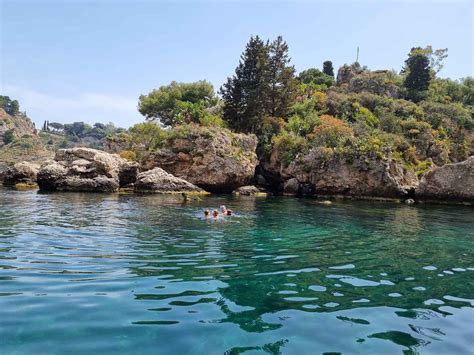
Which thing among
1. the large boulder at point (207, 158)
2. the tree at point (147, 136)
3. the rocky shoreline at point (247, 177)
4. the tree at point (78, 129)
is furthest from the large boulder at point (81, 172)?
the tree at point (78, 129)

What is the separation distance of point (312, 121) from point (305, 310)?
40.2 meters

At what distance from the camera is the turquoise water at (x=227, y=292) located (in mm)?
4648

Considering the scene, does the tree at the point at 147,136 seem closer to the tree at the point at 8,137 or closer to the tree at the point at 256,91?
the tree at the point at 256,91

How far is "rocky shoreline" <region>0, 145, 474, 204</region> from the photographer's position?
3247 cm

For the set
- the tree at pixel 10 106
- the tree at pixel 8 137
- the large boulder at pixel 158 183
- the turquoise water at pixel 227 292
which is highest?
the tree at pixel 10 106

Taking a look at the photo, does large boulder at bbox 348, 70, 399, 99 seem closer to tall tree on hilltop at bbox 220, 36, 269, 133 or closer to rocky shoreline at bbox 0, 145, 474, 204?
tall tree on hilltop at bbox 220, 36, 269, 133

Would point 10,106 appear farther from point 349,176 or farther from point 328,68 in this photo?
point 349,176

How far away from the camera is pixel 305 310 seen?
5816 mm

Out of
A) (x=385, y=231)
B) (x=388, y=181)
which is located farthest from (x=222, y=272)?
(x=388, y=181)

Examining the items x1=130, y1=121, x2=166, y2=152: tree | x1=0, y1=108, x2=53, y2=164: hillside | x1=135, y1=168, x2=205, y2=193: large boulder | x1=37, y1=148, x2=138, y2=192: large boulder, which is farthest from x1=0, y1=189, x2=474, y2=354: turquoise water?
x1=0, y1=108, x2=53, y2=164: hillside

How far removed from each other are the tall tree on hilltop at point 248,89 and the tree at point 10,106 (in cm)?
12141

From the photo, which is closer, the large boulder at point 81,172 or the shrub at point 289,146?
the large boulder at point 81,172

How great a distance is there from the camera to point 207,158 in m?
38.3

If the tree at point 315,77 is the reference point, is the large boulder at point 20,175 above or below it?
below
